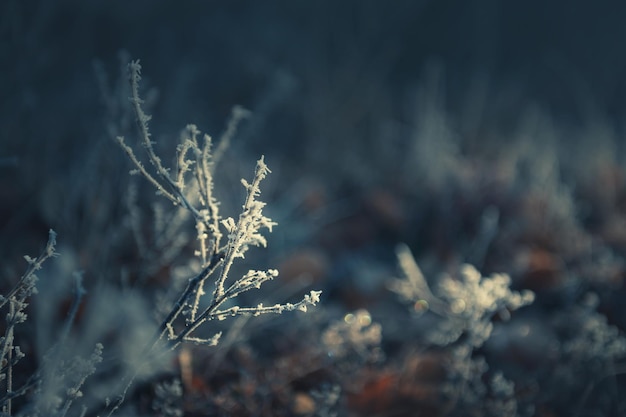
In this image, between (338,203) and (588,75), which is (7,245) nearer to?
(338,203)

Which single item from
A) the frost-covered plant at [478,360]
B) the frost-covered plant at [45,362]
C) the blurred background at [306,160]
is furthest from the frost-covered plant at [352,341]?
the frost-covered plant at [45,362]

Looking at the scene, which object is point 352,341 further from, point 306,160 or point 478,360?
point 306,160

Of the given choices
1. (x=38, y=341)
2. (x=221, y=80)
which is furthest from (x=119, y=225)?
(x=221, y=80)

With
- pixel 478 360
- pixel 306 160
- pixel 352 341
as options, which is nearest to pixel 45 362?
pixel 352 341

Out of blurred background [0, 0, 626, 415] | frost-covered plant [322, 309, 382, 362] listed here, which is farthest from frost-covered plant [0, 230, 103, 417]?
frost-covered plant [322, 309, 382, 362]

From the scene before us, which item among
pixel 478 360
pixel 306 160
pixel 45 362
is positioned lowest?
pixel 45 362

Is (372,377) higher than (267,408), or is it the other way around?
(372,377)

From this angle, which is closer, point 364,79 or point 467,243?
point 467,243

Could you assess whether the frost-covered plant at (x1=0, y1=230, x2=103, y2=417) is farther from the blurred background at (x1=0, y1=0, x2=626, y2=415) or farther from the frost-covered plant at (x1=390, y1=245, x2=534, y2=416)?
the frost-covered plant at (x1=390, y1=245, x2=534, y2=416)

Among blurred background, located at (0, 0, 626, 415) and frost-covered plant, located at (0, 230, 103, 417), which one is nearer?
frost-covered plant, located at (0, 230, 103, 417)

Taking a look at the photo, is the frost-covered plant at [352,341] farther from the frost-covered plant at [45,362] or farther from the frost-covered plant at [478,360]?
the frost-covered plant at [45,362]

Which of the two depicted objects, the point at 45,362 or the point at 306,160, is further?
the point at 306,160
